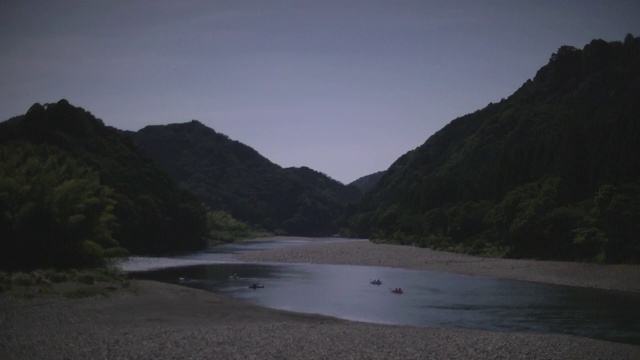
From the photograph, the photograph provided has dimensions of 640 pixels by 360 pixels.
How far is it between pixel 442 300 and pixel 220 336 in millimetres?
15385

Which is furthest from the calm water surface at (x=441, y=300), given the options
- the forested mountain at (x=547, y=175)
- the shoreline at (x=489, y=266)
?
the forested mountain at (x=547, y=175)

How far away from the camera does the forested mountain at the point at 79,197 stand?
3203cm

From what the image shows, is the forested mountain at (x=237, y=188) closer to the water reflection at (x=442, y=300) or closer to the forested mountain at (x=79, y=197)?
the forested mountain at (x=79, y=197)

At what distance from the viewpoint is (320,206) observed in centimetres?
19475

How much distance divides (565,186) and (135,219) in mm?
51986

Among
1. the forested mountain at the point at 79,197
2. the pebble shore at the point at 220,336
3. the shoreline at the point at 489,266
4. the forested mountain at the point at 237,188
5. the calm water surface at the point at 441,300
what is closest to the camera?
the pebble shore at the point at 220,336

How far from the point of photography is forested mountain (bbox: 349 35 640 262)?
1759 inches

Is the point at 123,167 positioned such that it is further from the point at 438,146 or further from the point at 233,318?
the point at 438,146

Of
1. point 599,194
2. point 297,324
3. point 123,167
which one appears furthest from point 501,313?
point 123,167

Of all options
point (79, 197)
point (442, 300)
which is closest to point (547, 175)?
point (442, 300)

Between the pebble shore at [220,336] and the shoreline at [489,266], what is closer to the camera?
the pebble shore at [220,336]

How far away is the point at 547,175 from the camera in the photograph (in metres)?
63.2

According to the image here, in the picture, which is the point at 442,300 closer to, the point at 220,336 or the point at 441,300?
the point at 441,300

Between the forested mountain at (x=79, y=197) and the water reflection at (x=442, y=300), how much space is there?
7.42 m
